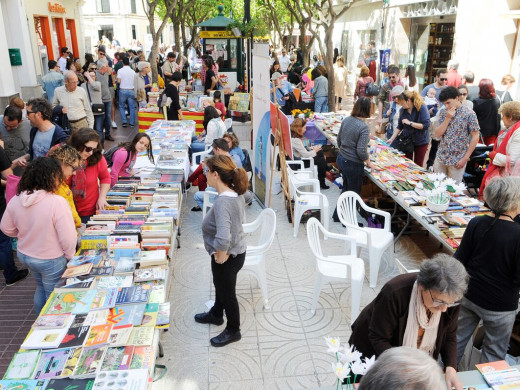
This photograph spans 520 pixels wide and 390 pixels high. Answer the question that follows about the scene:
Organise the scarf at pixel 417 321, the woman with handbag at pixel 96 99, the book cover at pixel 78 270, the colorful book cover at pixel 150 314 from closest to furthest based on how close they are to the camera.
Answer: the scarf at pixel 417 321 < the colorful book cover at pixel 150 314 < the book cover at pixel 78 270 < the woman with handbag at pixel 96 99

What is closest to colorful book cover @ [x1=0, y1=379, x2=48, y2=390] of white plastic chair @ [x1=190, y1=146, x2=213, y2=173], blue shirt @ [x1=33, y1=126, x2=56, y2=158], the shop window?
blue shirt @ [x1=33, y1=126, x2=56, y2=158]

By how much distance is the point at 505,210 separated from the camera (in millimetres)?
2742

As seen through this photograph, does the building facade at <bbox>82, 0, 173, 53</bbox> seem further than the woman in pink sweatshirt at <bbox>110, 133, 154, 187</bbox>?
Yes

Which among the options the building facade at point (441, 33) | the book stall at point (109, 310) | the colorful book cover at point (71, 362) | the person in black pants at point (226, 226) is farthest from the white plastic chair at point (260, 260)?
the building facade at point (441, 33)

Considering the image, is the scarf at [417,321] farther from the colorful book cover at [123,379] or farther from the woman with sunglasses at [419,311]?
the colorful book cover at [123,379]

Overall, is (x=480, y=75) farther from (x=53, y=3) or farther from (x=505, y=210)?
(x=53, y=3)

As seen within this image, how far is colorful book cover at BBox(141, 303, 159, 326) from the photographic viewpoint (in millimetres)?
2916

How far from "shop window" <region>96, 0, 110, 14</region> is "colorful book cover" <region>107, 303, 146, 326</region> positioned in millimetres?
42808

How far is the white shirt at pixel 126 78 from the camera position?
1079 cm

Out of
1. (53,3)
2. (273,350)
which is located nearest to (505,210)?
(273,350)

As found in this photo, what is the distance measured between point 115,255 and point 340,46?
2478 centimetres

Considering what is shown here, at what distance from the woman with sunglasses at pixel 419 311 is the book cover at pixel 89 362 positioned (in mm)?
1521

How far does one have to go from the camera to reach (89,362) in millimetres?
2539

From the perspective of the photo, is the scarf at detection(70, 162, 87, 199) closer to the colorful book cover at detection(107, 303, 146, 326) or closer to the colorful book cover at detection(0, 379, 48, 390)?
the colorful book cover at detection(107, 303, 146, 326)
